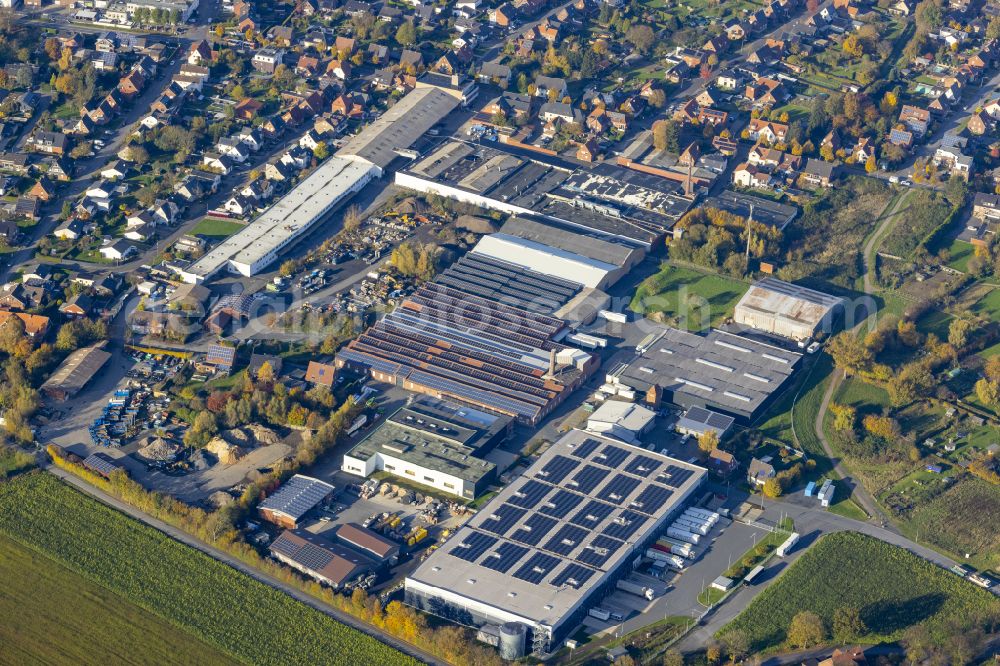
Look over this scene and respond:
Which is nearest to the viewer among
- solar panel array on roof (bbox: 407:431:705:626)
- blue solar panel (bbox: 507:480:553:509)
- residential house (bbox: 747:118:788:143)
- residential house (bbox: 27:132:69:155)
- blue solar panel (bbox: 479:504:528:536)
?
solar panel array on roof (bbox: 407:431:705:626)

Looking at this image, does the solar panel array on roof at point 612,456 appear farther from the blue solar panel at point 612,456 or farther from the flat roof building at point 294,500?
the flat roof building at point 294,500

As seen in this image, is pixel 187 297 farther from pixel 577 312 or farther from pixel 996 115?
pixel 996 115

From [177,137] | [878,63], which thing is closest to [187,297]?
[177,137]

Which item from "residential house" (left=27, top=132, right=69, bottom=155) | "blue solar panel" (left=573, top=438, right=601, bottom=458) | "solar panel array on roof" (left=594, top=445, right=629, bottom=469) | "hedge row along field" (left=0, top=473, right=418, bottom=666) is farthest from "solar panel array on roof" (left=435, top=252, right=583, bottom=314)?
"residential house" (left=27, top=132, right=69, bottom=155)

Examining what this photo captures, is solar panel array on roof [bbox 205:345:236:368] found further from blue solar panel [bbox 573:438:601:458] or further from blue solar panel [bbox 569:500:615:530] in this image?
blue solar panel [bbox 569:500:615:530]

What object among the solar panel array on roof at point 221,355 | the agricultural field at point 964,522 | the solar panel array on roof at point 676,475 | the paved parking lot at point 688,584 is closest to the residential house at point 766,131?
the agricultural field at point 964,522

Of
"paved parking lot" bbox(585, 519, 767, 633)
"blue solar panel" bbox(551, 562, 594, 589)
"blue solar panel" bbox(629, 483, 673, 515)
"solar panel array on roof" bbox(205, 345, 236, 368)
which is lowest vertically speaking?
"paved parking lot" bbox(585, 519, 767, 633)
